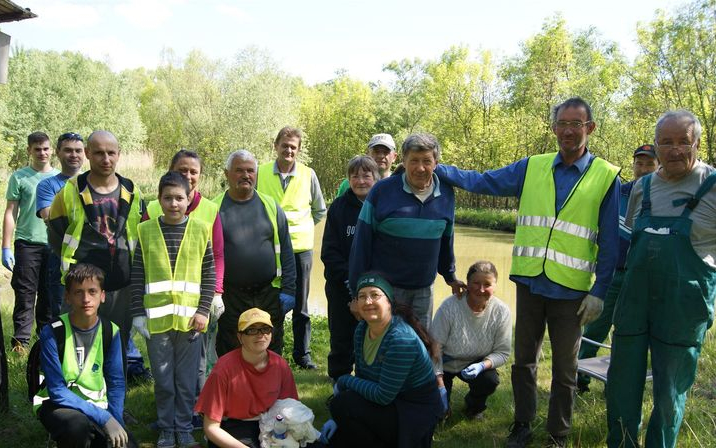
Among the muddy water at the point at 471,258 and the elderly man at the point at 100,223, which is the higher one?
the elderly man at the point at 100,223

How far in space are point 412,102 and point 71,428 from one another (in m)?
39.9

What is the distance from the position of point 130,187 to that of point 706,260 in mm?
3633

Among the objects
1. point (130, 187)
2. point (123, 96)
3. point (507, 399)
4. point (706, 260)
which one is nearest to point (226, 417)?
point (130, 187)

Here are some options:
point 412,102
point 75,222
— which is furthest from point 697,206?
point 412,102

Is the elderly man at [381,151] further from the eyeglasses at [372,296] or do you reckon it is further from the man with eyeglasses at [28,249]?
the man with eyeglasses at [28,249]

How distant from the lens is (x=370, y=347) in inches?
139

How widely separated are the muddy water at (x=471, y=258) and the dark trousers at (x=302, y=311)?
8.36 ft

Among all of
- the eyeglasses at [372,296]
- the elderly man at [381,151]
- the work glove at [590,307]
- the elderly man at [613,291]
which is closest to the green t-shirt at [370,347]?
the eyeglasses at [372,296]

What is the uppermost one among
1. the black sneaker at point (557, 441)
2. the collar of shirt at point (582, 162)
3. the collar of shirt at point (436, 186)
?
the collar of shirt at point (582, 162)

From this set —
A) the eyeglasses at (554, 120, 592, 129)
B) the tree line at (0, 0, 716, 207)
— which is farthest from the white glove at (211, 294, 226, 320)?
the tree line at (0, 0, 716, 207)

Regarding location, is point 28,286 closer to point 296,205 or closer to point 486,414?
point 296,205

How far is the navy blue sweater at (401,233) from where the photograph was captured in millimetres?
3760

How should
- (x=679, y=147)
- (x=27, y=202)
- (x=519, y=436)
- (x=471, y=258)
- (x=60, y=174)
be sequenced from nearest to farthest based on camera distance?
1. (x=679, y=147)
2. (x=519, y=436)
3. (x=60, y=174)
4. (x=27, y=202)
5. (x=471, y=258)

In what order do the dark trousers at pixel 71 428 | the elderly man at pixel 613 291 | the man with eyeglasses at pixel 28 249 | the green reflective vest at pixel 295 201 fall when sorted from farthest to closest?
1. the man with eyeglasses at pixel 28 249
2. the green reflective vest at pixel 295 201
3. the elderly man at pixel 613 291
4. the dark trousers at pixel 71 428
